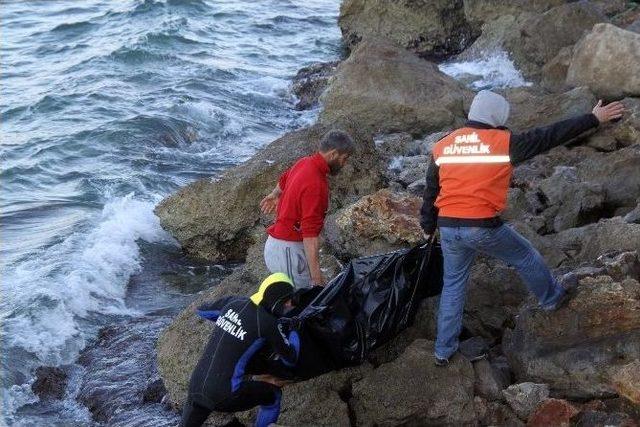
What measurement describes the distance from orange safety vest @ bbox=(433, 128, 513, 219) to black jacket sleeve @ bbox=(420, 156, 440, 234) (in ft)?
0.74

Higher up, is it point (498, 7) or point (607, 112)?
point (607, 112)

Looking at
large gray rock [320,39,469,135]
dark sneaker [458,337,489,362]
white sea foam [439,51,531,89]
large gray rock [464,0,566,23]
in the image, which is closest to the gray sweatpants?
dark sneaker [458,337,489,362]

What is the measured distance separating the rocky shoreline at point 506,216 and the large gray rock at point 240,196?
0.02m

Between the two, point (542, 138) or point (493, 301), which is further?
point (493, 301)

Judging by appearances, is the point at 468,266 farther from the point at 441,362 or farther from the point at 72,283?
the point at 72,283

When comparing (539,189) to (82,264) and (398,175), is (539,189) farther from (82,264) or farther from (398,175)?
(82,264)

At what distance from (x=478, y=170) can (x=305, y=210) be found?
4.39ft

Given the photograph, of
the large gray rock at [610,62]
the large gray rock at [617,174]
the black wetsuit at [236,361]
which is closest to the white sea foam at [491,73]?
the large gray rock at [610,62]

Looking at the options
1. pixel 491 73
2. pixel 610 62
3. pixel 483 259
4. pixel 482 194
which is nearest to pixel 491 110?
pixel 482 194

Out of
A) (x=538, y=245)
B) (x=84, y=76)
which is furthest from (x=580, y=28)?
(x=84, y=76)

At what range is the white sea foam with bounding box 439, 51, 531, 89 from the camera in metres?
14.4

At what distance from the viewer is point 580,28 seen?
14047 mm

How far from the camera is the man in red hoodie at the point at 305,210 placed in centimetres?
606

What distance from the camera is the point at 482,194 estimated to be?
5422 mm
